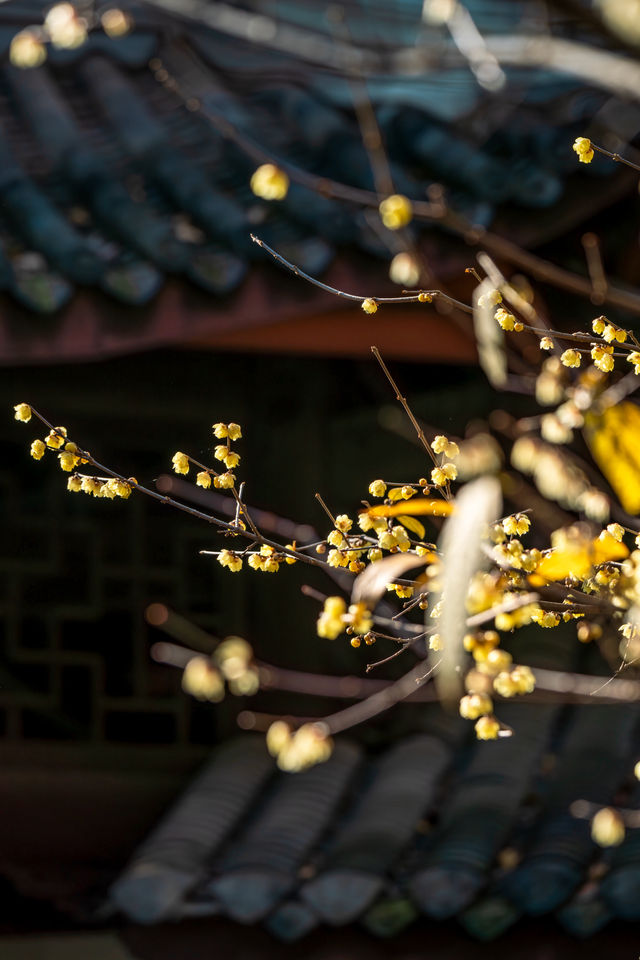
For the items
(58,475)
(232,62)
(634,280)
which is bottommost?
(58,475)

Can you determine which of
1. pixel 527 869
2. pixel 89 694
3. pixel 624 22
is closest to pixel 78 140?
pixel 89 694

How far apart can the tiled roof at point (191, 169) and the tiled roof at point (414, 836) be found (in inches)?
55.2

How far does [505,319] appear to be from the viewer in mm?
1678

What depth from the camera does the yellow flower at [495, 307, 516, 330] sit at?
5.49 feet

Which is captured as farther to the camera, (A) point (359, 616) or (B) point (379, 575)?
(A) point (359, 616)

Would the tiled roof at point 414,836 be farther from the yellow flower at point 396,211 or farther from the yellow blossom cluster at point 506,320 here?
the yellow flower at point 396,211

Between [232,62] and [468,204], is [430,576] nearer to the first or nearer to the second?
[468,204]

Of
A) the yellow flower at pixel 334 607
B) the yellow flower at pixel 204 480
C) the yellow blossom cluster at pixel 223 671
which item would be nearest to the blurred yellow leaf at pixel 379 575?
the yellow flower at pixel 334 607

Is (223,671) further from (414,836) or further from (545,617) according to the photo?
(414,836)

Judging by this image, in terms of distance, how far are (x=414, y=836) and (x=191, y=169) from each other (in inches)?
78.8

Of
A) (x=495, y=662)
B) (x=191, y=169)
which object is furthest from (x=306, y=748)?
(x=191, y=169)

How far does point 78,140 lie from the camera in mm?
3770

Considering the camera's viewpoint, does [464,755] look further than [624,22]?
Yes

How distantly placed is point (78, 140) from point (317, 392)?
1084 mm
